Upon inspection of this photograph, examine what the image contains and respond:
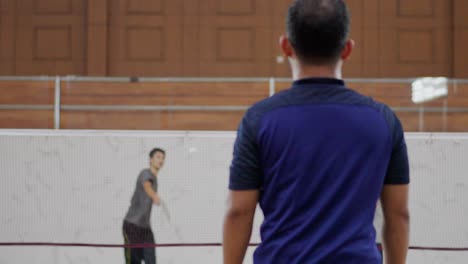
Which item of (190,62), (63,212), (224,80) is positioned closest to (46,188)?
(63,212)

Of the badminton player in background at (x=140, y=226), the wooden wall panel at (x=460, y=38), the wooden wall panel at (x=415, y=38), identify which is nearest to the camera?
the badminton player in background at (x=140, y=226)

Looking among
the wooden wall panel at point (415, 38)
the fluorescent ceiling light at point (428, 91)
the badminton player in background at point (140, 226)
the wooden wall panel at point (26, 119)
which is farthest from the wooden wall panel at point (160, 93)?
the wooden wall panel at point (415, 38)

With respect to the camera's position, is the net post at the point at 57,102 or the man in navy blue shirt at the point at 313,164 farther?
the net post at the point at 57,102

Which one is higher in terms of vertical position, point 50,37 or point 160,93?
point 50,37

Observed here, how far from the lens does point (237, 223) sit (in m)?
1.14

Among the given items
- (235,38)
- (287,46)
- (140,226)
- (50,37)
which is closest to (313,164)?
(287,46)

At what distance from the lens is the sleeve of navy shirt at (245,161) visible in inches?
43.5

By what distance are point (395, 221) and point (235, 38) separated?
7.71 metres

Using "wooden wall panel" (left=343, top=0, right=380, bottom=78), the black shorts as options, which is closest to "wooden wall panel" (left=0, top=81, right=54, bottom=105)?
the black shorts

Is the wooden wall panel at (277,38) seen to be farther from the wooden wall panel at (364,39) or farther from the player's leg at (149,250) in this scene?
→ the player's leg at (149,250)

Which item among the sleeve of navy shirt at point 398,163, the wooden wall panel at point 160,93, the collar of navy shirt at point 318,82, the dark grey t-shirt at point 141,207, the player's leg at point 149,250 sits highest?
Result: the wooden wall panel at point 160,93

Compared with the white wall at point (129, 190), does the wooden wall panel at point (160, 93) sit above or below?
above

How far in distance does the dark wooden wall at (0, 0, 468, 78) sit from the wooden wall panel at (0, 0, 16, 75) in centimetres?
1

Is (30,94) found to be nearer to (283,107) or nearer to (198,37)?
(198,37)
